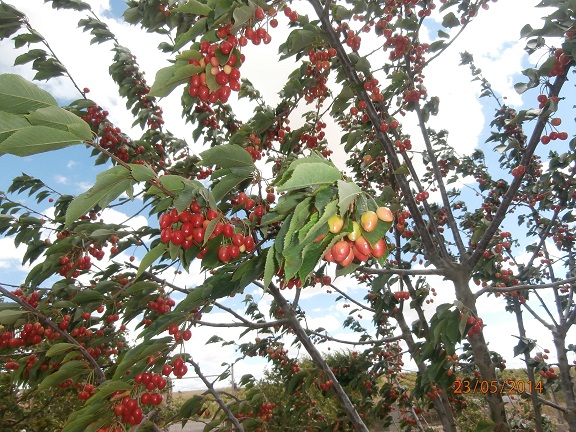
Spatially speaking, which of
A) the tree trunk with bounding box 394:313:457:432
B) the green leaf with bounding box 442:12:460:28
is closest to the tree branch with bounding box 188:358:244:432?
the tree trunk with bounding box 394:313:457:432

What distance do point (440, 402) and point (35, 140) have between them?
5038 millimetres


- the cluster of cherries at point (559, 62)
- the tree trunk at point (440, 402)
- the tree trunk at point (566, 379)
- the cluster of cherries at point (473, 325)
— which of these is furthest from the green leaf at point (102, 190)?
the tree trunk at point (566, 379)

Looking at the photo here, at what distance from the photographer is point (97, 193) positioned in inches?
46.1

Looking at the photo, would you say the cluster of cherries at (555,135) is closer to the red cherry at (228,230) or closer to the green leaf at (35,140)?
the red cherry at (228,230)

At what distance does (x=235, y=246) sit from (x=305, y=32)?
1.52 meters

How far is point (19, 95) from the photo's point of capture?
38.8 inches

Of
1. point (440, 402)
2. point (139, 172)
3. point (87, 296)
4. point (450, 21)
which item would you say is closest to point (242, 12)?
point (139, 172)

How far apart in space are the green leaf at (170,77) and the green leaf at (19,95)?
475mm

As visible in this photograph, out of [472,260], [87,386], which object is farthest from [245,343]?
[472,260]

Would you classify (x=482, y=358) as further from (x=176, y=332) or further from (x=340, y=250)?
(x=340, y=250)

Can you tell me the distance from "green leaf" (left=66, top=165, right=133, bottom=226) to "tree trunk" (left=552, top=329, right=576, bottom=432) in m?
4.83

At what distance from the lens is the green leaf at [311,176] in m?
0.86

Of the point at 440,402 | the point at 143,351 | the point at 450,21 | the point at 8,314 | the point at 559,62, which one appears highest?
the point at 450,21

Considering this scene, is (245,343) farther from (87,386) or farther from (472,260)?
(472,260)
